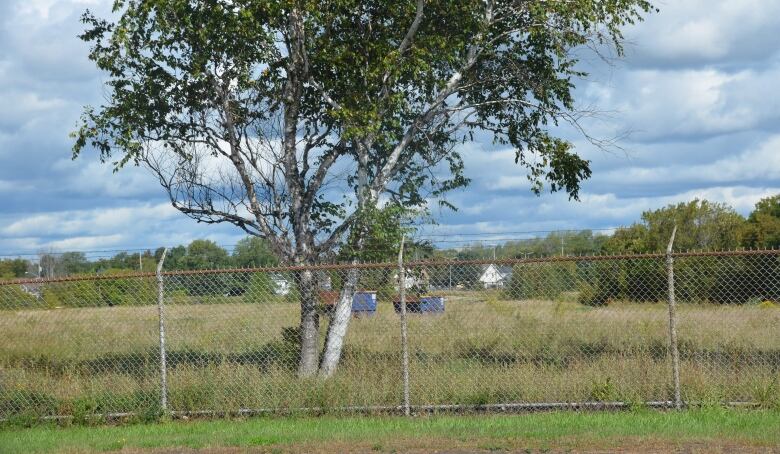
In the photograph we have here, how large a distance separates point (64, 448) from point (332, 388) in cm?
317

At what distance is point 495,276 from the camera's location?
11688 mm

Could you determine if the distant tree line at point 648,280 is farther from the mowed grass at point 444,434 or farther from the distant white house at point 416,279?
the mowed grass at point 444,434

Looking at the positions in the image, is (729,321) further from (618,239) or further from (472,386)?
(618,239)

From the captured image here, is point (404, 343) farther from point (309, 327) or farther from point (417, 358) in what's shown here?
point (309, 327)

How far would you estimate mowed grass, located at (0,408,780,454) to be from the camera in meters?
9.32

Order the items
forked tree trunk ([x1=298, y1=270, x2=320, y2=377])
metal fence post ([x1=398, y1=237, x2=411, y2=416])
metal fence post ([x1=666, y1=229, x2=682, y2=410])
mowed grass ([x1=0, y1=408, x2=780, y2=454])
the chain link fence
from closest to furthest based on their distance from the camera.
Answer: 1. mowed grass ([x1=0, y1=408, x2=780, y2=454])
2. metal fence post ([x1=666, y1=229, x2=682, y2=410])
3. metal fence post ([x1=398, y1=237, x2=411, y2=416])
4. the chain link fence
5. forked tree trunk ([x1=298, y1=270, x2=320, y2=377])

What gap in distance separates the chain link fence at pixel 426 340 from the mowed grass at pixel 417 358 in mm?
19

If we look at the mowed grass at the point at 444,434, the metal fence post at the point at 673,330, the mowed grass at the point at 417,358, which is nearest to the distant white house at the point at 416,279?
the mowed grass at the point at 417,358

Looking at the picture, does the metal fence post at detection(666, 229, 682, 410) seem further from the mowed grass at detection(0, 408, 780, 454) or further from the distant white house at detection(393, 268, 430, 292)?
the distant white house at detection(393, 268, 430, 292)

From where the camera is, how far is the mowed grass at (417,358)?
1116 centimetres

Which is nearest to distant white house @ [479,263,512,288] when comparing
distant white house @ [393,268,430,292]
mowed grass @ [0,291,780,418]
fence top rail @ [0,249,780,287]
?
mowed grass @ [0,291,780,418]

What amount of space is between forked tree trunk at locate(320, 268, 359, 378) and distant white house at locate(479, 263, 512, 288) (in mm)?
2005

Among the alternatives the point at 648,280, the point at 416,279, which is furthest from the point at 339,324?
the point at 648,280

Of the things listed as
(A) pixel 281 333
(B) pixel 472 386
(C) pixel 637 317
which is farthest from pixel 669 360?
(A) pixel 281 333
